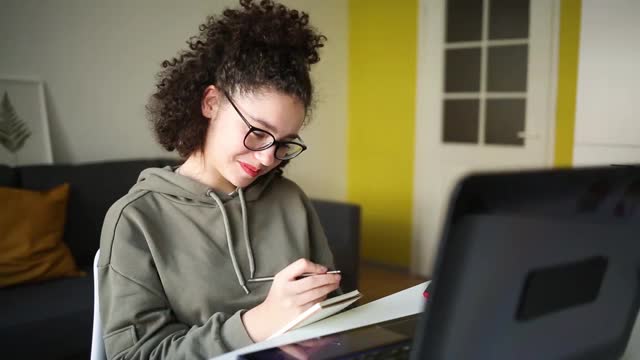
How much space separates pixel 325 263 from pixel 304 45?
494mm

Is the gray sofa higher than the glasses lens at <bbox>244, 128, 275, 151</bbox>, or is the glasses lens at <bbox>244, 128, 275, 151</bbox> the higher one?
the glasses lens at <bbox>244, 128, 275, 151</bbox>

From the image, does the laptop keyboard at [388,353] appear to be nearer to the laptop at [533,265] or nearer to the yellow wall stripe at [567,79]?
the laptop at [533,265]

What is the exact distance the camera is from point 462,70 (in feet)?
13.2

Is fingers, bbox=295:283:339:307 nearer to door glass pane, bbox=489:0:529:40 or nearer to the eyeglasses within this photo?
the eyeglasses

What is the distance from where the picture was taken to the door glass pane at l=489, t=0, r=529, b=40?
372 centimetres

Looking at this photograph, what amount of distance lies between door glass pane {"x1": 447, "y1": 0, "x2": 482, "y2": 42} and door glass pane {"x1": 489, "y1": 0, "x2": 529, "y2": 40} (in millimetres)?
86

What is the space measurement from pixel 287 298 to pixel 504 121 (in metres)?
3.19

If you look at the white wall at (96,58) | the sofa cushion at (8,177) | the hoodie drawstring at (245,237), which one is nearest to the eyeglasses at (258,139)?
the hoodie drawstring at (245,237)

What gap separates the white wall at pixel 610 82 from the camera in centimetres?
292

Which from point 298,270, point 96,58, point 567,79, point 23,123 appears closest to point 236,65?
point 298,270

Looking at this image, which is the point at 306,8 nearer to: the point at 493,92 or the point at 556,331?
the point at 493,92

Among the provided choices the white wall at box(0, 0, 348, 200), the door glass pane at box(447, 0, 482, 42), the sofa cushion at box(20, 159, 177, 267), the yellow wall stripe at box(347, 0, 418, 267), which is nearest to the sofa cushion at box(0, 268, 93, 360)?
the sofa cushion at box(20, 159, 177, 267)

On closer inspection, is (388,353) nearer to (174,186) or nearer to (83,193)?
(174,186)

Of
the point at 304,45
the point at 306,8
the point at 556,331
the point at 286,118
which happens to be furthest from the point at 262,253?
the point at 306,8
